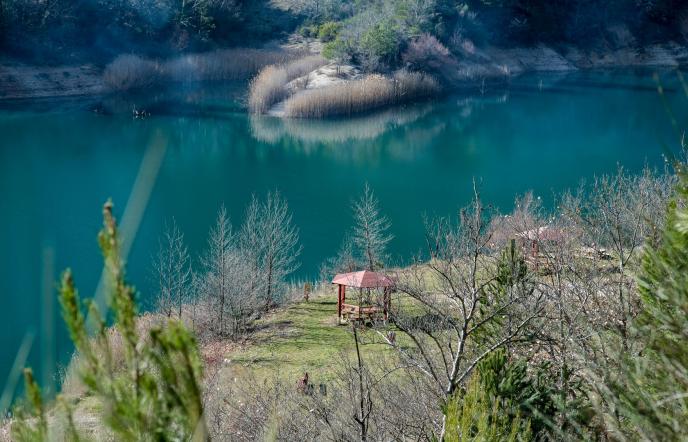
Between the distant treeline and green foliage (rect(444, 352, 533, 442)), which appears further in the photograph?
the distant treeline

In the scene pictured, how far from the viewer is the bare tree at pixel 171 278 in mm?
18375

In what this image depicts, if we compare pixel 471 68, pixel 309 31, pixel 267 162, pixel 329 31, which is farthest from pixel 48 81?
pixel 471 68

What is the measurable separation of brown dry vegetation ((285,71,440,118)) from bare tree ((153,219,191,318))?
61.4ft

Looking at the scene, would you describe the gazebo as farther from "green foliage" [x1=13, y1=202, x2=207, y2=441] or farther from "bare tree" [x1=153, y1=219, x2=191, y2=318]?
"green foliage" [x1=13, y1=202, x2=207, y2=441]

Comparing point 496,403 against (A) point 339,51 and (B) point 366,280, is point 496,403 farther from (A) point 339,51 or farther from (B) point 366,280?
(A) point 339,51

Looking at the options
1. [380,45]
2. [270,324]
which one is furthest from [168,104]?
[270,324]

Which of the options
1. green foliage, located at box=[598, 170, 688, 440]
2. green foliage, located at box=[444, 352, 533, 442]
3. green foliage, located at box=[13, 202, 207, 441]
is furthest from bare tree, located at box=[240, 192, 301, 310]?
green foliage, located at box=[13, 202, 207, 441]

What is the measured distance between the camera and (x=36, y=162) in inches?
1200

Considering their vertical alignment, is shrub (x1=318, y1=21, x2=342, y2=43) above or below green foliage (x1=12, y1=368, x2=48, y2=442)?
below

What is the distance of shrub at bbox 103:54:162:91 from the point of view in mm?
44875

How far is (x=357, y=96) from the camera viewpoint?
42.0 metres

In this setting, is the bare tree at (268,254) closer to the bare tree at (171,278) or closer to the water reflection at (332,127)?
the bare tree at (171,278)

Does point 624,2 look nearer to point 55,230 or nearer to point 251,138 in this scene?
point 251,138

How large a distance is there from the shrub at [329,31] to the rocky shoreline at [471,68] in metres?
8.58
